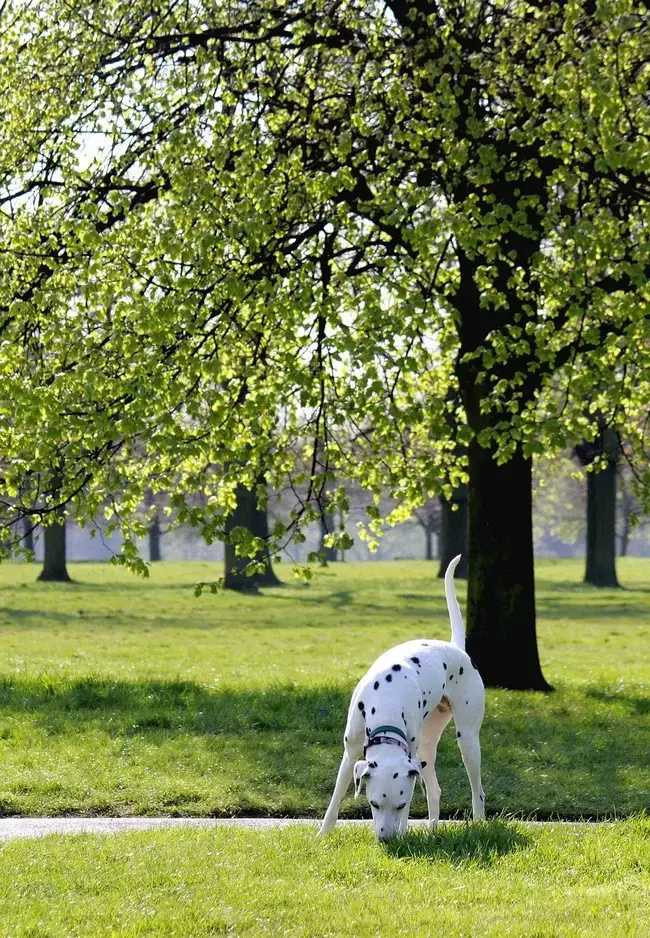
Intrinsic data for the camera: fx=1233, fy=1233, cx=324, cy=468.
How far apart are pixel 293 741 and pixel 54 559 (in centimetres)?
3084

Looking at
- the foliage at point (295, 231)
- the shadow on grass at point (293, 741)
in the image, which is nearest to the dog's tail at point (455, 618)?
the shadow on grass at point (293, 741)

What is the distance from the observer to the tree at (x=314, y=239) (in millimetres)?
12430

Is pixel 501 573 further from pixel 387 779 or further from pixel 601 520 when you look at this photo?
pixel 601 520

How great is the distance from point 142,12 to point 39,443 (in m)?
5.39

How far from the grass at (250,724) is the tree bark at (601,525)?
36.9ft

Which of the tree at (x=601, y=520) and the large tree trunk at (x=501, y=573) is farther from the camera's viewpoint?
the tree at (x=601, y=520)

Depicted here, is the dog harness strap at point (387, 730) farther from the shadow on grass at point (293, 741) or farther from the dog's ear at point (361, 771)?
the shadow on grass at point (293, 741)

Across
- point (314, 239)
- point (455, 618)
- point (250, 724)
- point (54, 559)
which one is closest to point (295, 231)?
point (314, 239)

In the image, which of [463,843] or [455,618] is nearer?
[463,843]

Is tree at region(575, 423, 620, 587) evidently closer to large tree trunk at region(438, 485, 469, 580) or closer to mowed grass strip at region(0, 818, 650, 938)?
large tree trunk at region(438, 485, 469, 580)

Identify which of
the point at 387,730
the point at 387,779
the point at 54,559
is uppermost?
the point at 387,730

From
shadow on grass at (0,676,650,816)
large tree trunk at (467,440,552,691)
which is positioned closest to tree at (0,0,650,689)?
large tree trunk at (467,440,552,691)

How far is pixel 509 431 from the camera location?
41.0ft

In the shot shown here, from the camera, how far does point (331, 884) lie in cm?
702
